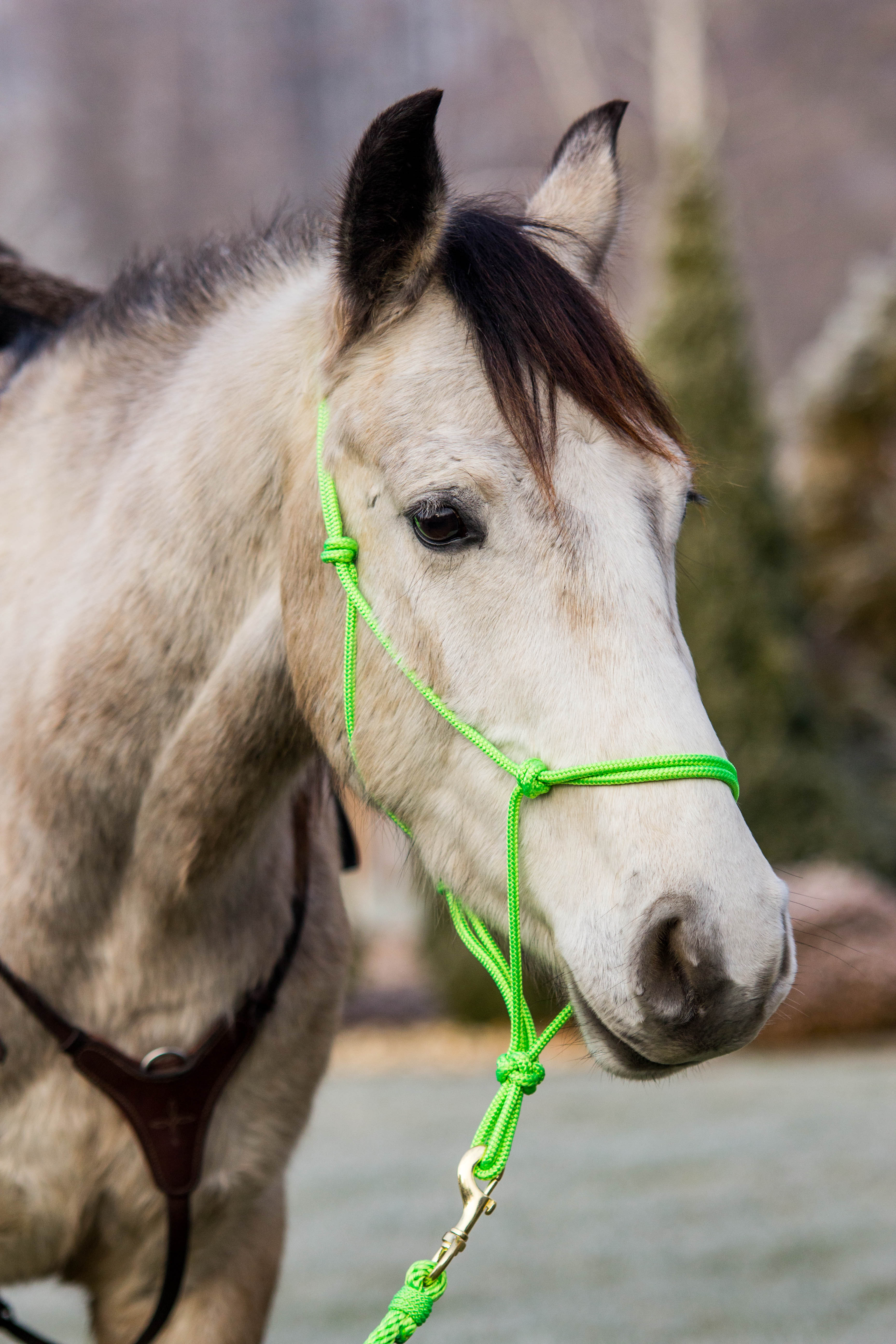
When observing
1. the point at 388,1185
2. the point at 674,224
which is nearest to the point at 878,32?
the point at 674,224

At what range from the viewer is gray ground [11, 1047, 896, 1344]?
378 cm

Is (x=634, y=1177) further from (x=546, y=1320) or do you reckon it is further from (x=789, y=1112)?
(x=546, y=1320)

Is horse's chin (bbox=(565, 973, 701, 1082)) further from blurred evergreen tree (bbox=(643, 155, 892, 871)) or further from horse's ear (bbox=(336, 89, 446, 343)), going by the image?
blurred evergreen tree (bbox=(643, 155, 892, 871))

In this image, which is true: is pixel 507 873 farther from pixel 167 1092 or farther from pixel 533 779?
pixel 167 1092

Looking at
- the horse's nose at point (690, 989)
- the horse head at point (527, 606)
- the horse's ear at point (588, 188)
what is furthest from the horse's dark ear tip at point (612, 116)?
the horse's nose at point (690, 989)

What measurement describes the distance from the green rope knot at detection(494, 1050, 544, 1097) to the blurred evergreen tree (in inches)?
270

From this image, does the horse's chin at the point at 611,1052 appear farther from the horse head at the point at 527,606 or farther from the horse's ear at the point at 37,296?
the horse's ear at the point at 37,296

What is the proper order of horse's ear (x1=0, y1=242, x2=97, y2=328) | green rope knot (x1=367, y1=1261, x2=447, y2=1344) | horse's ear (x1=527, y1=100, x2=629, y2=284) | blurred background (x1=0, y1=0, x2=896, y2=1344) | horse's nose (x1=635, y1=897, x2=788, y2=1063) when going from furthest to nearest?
blurred background (x1=0, y1=0, x2=896, y2=1344)
horse's ear (x1=0, y1=242, x2=97, y2=328)
horse's ear (x1=527, y1=100, x2=629, y2=284)
green rope knot (x1=367, y1=1261, x2=447, y2=1344)
horse's nose (x1=635, y1=897, x2=788, y2=1063)

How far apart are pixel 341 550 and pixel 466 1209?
0.87m

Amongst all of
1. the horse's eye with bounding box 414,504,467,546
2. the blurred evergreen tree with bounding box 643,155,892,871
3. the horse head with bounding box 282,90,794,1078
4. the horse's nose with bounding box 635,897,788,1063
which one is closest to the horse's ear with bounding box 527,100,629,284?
the horse head with bounding box 282,90,794,1078

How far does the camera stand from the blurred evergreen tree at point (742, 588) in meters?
8.37

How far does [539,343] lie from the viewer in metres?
1.61

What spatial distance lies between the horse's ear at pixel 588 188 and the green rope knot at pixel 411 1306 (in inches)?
60.7

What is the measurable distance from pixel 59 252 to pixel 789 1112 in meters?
18.0
